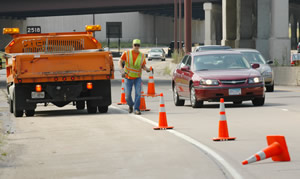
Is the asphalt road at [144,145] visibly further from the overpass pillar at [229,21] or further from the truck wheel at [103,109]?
the overpass pillar at [229,21]

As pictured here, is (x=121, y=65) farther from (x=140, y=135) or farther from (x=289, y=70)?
(x=289, y=70)

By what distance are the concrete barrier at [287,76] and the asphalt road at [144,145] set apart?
48.1 feet

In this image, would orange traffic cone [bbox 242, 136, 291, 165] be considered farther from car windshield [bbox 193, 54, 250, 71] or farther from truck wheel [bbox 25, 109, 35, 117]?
car windshield [bbox 193, 54, 250, 71]

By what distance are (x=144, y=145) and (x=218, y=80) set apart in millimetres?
8382

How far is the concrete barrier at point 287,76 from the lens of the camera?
118 feet

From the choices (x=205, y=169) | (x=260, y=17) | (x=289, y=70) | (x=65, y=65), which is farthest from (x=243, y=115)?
(x=260, y=17)

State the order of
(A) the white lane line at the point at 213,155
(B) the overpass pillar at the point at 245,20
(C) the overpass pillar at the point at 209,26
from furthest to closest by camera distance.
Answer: (C) the overpass pillar at the point at 209,26, (B) the overpass pillar at the point at 245,20, (A) the white lane line at the point at 213,155

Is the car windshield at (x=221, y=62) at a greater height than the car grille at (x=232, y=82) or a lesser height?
greater

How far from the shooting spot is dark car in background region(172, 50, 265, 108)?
70.4 feet

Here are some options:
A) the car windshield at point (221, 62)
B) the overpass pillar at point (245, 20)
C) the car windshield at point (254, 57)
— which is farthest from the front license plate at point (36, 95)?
the overpass pillar at point (245, 20)

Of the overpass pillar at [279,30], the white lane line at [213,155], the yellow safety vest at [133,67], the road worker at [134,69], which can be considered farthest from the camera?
the overpass pillar at [279,30]

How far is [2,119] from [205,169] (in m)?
10.6

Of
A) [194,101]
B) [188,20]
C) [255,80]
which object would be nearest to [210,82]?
[194,101]

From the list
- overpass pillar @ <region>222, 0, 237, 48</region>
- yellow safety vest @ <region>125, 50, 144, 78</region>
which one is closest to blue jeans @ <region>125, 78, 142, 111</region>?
yellow safety vest @ <region>125, 50, 144, 78</region>
